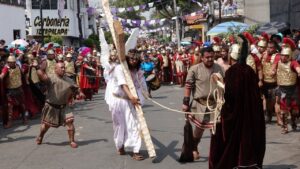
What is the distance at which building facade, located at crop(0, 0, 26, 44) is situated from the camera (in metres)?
28.4

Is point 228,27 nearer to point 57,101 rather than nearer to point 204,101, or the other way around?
point 57,101

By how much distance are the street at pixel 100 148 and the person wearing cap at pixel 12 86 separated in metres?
0.33

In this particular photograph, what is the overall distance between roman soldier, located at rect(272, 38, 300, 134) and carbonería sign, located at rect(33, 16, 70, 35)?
116 ft

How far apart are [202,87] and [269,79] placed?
4.04 meters

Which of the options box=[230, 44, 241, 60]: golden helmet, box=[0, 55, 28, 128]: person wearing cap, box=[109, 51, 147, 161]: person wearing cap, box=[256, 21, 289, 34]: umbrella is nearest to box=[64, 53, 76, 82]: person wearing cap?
box=[0, 55, 28, 128]: person wearing cap

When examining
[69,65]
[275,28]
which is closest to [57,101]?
[69,65]

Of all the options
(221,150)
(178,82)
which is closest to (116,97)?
(221,150)

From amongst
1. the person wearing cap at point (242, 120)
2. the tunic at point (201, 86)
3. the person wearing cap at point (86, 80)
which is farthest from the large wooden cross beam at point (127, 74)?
the person wearing cap at point (86, 80)

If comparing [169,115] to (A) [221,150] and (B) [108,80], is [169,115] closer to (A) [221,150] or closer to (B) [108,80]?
(B) [108,80]

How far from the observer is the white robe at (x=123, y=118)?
855 centimetres

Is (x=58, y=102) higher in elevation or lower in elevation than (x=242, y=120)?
lower

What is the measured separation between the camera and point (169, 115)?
13.9 m

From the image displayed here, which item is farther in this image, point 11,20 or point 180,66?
A: point 11,20

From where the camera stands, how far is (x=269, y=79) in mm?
11625
